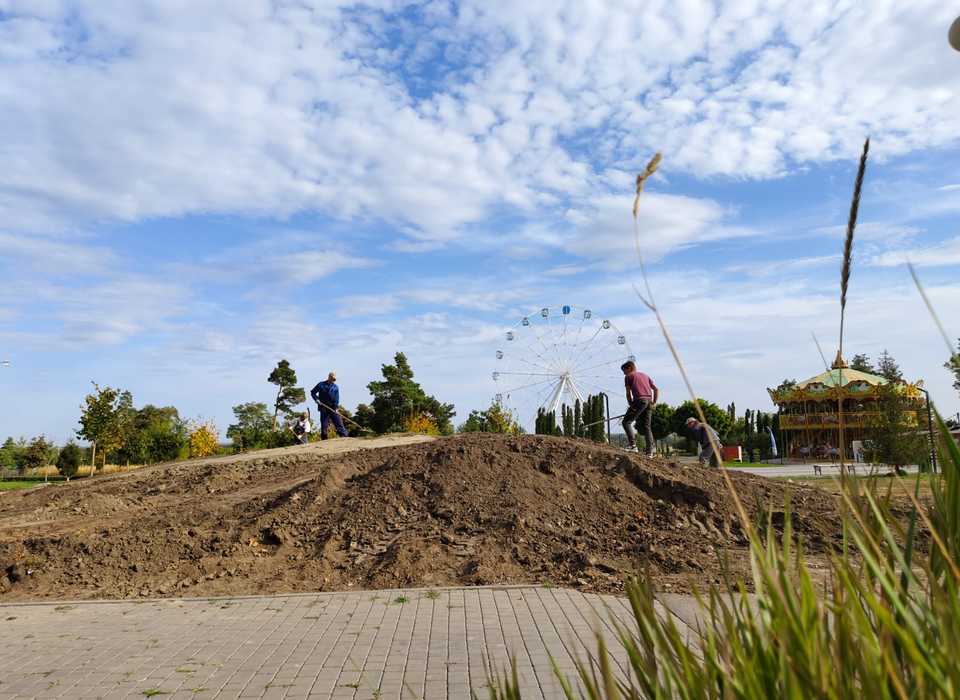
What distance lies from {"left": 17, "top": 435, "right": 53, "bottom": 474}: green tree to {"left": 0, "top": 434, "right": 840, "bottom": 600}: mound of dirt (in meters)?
32.6

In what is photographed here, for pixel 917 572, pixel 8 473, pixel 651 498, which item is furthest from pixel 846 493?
pixel 8 473

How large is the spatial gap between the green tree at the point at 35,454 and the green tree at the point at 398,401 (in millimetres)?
17286

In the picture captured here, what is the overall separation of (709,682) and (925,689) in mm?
389

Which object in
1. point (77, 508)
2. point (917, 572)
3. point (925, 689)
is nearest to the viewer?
point (925, 689)

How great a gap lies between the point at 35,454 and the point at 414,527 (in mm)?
39171

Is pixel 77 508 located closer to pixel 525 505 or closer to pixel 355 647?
pixel 525 505

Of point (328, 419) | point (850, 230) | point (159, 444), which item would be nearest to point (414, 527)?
point (850, 230)

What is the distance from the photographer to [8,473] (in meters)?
42.4

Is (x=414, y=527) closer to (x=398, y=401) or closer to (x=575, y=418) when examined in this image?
(x=575, y=418)

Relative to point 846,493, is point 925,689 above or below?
below

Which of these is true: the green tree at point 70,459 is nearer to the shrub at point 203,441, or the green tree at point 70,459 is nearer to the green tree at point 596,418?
the shrub at point 203,441

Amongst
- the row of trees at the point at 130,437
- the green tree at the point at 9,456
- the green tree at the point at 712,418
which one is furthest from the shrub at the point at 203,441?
the green tree at the point at 712,418

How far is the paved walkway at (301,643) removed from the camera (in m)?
5.39

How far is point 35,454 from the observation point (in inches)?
1660
